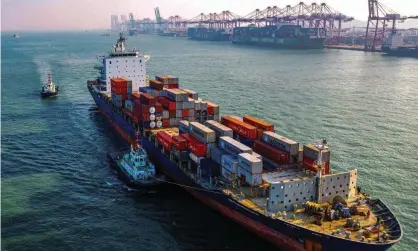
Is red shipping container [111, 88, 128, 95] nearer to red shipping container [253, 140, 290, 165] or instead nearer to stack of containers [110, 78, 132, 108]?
stack of containers [110, 78, 132, 108]

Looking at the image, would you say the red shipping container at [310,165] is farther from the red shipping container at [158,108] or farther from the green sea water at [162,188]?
the red shipping container at [158,108]

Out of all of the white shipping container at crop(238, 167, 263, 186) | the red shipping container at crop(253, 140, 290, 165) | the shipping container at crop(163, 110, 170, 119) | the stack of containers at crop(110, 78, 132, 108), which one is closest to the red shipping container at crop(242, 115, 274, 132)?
the red shipping container at crop(253, 140, 290, 165)

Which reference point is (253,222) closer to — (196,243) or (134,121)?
(196,243)

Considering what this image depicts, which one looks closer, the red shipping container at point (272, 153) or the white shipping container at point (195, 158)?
the red shipping container at point (272, 153)

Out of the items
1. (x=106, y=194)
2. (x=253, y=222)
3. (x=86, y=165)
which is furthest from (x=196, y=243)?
(x=86, y=165)

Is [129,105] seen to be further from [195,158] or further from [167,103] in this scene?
[195,158]

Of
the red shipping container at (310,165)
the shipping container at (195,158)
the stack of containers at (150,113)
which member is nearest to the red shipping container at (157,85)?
the stack of containers at (150,113)
